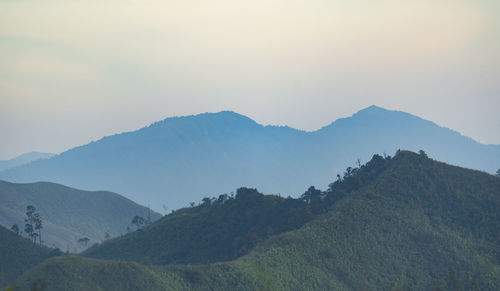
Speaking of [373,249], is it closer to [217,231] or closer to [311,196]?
[311,196]

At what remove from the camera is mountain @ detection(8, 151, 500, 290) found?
90562 millimetres

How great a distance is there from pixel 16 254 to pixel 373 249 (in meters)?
86.2

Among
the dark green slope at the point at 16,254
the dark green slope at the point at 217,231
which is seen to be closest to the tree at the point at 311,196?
the dark green slope at the point at 217,231

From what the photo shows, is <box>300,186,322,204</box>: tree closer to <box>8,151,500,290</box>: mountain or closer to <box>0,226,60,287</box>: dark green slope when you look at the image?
<box>8,151,500,290</box>: mountain

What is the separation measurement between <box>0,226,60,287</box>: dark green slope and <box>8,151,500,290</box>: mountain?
124 ft

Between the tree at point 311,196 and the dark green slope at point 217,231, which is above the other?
the tree at point 311,196

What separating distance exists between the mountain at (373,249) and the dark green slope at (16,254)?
37914 millimetres

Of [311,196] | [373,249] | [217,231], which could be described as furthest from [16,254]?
[373,249]

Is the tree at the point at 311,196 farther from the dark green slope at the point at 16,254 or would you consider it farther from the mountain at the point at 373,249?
the dark green slope at the point at 16,254

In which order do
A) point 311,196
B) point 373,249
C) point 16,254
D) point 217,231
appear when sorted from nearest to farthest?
point 373,249, point 217,231, point 311,196, point 16,254

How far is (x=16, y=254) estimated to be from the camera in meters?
136

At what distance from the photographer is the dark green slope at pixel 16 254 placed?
12738 cm

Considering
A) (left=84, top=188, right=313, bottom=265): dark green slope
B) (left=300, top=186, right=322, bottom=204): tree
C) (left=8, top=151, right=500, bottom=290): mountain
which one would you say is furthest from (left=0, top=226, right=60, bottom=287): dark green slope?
(left=300, top=186, right=322, bottom=204): tree

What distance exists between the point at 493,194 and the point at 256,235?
49.5 meters
